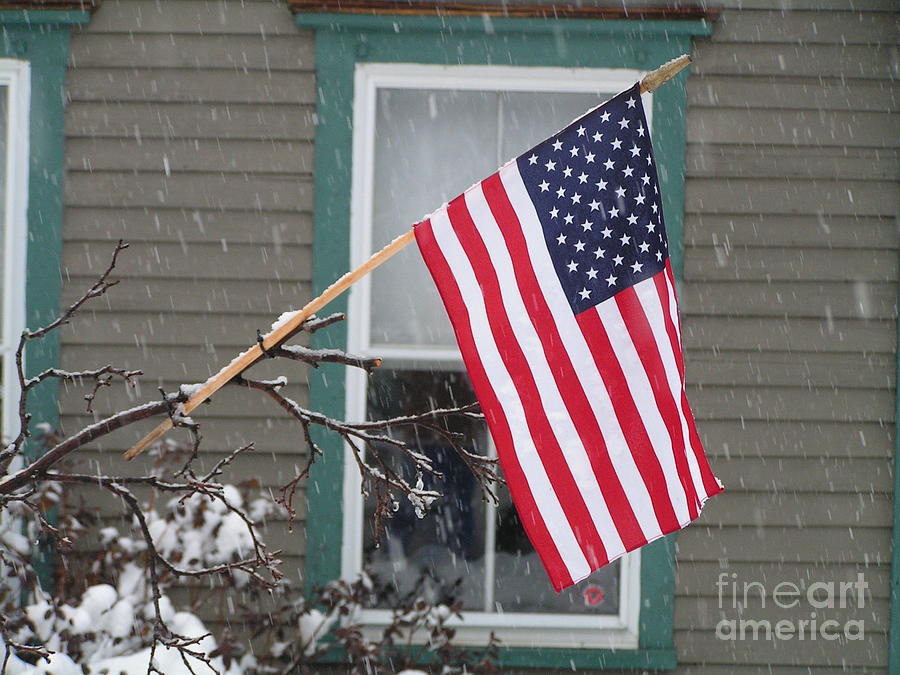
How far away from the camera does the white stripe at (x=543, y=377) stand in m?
2.19

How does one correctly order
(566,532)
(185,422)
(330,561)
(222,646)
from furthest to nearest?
1. (330,561)
2. (222,646)
3. (566,532)
4. (185,422)

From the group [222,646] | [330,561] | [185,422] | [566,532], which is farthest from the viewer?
[330,561]

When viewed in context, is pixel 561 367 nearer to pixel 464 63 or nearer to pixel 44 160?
pixel 464 63

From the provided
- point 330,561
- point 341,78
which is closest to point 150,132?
point 341,78

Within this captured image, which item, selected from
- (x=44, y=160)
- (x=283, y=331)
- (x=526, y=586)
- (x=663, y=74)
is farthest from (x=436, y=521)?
(x=663, y=74)

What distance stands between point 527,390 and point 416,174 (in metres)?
2.18

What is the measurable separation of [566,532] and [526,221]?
2.51 feet

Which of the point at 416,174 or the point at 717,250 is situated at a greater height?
the point at 416,174

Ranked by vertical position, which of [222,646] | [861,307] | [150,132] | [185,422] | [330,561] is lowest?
[222,646]

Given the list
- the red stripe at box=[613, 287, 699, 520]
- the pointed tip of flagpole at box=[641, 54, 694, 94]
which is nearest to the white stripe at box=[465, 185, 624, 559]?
the red stripe at box=[613, 287, 699, 520]

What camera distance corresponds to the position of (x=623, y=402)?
223 centimetres

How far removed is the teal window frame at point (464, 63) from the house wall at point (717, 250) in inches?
3.4

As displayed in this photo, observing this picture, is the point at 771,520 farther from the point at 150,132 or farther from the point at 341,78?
the point at 150,132

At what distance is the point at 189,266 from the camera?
13.3 feet
